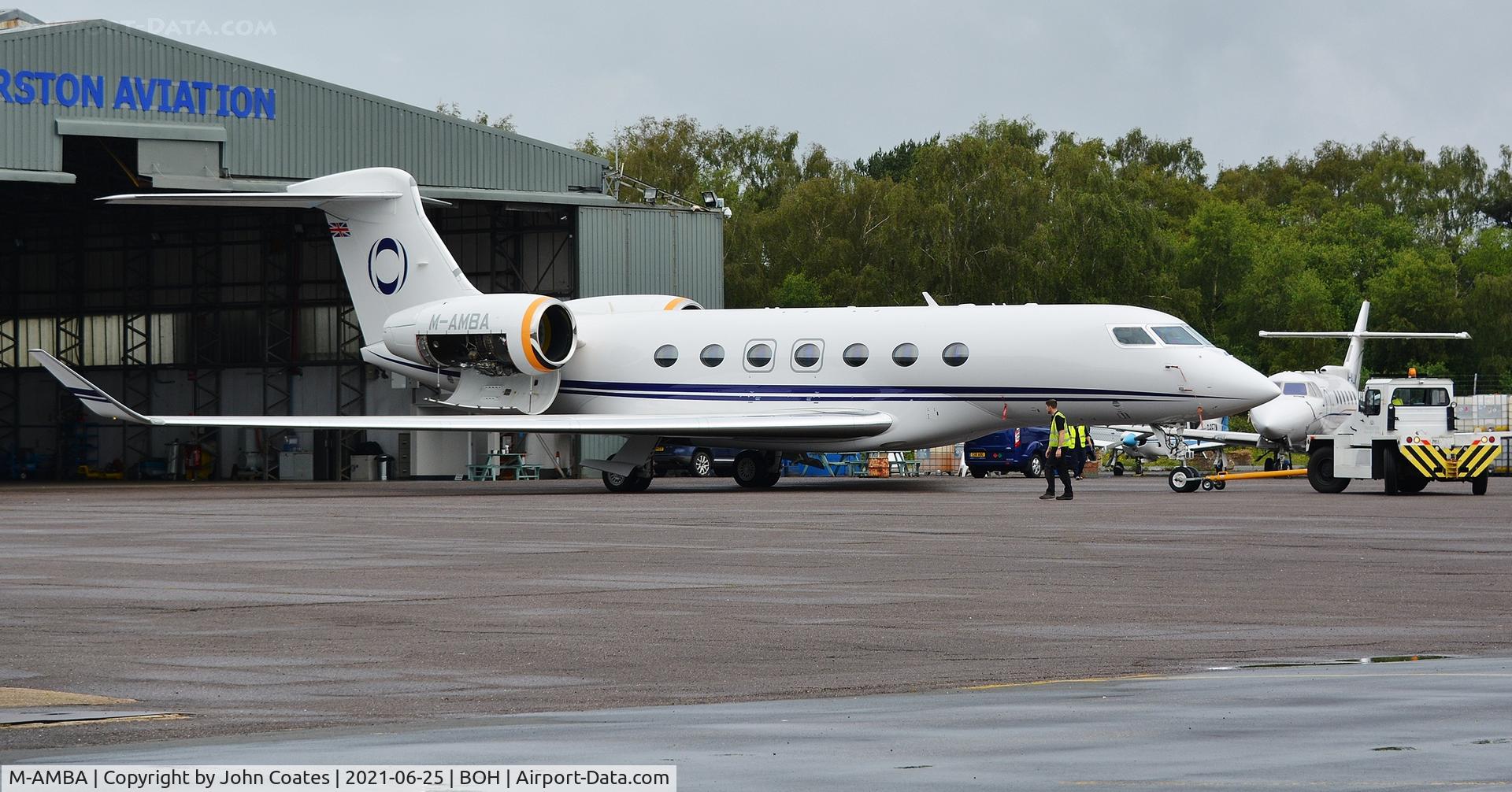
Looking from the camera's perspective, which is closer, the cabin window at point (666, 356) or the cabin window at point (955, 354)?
the cabin window at point (955, 354)

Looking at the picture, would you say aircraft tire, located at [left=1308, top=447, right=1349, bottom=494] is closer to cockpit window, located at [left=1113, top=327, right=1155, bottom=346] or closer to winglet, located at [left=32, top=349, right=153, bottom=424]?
cockpit window, located at [left=1113, top=327, right=1155, bottom=346]

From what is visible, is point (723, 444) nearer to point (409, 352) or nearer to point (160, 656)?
point (409, 352)

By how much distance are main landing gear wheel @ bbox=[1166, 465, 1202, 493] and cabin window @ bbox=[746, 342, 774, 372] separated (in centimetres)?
701

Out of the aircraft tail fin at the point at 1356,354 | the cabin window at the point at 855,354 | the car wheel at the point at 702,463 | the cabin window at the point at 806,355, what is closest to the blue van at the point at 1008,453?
the car wheel at the point at 702,463

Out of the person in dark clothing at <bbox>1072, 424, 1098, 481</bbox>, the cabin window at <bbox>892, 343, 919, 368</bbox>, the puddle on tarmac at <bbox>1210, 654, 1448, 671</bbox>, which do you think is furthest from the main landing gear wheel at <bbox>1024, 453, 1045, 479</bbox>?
the puddle on tarmac at <bbox>1210, 654, 1448, 671</bbox>

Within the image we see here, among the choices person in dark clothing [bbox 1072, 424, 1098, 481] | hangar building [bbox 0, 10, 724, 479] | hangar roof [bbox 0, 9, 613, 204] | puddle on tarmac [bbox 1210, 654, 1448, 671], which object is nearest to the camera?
puddle on tarmac [bbox 1210, 654, 1448, 671]

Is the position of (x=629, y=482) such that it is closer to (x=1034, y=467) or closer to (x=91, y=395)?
(x=91, y=395)

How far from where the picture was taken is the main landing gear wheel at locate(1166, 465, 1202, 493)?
30.5 meters

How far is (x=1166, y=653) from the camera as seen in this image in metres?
8.68

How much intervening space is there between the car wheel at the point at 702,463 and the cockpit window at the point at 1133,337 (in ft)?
52.0

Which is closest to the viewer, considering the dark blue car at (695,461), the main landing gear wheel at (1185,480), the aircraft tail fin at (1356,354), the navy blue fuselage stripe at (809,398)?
the navy blue fuselage stripe at (809,398)

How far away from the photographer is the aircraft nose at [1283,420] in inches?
1642

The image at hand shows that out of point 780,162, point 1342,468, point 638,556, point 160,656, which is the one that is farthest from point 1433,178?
point 160,656

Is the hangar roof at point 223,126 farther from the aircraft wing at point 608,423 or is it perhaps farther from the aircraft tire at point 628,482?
the aircraft tire at point 628,482
